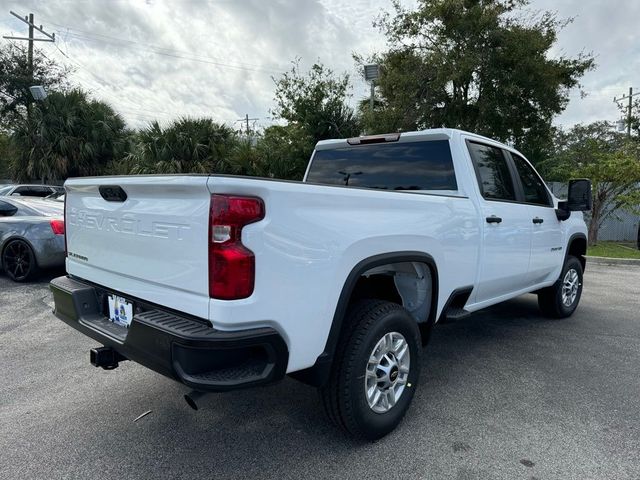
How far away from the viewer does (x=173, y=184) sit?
2.15 metres

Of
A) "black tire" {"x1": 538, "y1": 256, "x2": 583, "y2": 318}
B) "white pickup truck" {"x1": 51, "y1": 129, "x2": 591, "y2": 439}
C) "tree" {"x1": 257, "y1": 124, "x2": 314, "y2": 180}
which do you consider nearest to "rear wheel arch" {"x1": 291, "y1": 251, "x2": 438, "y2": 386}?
"white pickup truck" {"x1": 51, "y1": 129, "x2": 591, "y2": 439}

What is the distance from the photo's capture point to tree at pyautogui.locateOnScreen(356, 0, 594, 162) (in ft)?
39.2

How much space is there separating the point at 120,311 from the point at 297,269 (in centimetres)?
119

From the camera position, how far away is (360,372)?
2.50m

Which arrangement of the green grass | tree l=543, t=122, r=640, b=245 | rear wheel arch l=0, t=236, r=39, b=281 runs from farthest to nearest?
tree l=543, t=122, r=640, b=245
the green grass
rear wheel arch l=0, t=236, r=39, b=281

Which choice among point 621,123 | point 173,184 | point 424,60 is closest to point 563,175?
point 424,60

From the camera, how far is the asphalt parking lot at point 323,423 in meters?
2.46

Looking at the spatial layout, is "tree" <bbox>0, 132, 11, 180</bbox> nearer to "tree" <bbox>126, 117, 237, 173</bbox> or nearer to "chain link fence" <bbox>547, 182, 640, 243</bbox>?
"tree" <bbox>126, 117, 237, 173</bbox>

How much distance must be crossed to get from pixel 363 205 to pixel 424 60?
11.7 metres

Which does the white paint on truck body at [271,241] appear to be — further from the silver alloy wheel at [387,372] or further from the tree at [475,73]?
the tree at [475,73]

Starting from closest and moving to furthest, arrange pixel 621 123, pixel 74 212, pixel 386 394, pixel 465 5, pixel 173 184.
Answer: pixel 173 184 < pixel 386 394 < pixel 74 212 < pixel 465 5 < pixel 621 123

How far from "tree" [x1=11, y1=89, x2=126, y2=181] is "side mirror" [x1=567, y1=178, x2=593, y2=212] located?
17731mm

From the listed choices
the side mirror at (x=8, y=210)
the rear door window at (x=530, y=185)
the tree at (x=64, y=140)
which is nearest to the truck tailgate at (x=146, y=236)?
the rear door window at (x=530, y=185)

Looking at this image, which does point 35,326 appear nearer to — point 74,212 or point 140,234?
point 74,212
